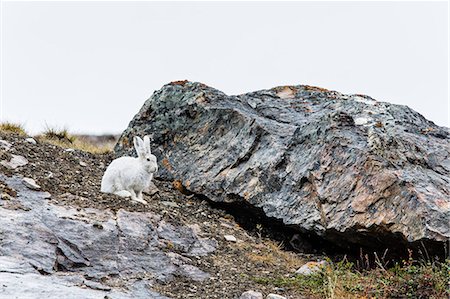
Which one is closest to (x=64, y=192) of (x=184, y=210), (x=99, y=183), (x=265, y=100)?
(x=99, y=183)

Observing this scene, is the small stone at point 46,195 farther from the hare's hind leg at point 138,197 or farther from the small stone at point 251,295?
the small stone at point 251,295

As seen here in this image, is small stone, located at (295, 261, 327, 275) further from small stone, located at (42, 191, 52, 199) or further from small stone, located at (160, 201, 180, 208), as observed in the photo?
small stone, located at (42, 191, 52, 199)

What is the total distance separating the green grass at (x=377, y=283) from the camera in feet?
25.6

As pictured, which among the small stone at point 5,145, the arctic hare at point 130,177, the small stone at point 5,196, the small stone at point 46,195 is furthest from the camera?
the small stone at point 5,145

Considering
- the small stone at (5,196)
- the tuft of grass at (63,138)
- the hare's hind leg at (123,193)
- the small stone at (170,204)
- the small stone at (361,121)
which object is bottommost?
the small stone at (170,204)

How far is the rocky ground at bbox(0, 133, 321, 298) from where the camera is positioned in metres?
7.59

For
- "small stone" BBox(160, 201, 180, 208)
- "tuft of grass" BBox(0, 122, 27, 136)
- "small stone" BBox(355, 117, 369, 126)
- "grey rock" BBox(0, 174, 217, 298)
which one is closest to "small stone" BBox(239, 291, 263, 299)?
"grey rock" BBox(0, 174, 217, 298)

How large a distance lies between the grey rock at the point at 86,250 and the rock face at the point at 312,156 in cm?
178

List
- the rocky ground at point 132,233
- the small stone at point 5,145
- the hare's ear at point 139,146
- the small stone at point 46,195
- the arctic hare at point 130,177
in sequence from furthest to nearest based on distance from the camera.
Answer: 1. the small stone at point 5,145
2. the hare's ear at point 139,146
3. the arctic hare at point 130,177
4. the small stone at point 46,195
5. the rocky ground at point 132,233

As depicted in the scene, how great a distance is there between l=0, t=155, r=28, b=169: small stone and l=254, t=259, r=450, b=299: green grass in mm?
4583

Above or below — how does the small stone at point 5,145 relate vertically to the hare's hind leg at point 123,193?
above

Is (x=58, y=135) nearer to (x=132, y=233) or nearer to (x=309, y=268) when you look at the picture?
(x=132, y=233)

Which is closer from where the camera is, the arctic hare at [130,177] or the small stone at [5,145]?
the arctic hare at [130,177]

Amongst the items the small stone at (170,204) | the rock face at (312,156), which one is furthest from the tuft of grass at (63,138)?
the small stone at (170,204)
